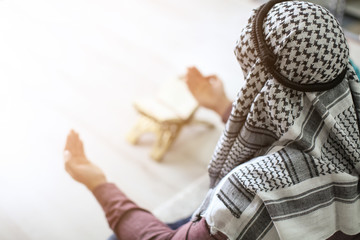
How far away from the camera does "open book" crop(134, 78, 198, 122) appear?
1749 millimetres

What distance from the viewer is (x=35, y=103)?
78.4 inches

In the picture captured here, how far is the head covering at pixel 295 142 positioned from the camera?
2.58ft

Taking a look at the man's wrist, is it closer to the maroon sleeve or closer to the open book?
the maroon sleeve

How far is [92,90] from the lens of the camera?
2.09 m

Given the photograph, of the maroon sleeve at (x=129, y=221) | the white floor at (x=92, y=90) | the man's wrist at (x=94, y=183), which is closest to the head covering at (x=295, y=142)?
the maroon sleeve at (x=129, y=221)

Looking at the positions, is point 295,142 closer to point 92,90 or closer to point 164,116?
point 164,116

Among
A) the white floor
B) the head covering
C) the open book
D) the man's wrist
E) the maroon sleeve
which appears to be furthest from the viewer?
the open book

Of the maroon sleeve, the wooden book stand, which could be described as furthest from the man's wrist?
the wooden book stand

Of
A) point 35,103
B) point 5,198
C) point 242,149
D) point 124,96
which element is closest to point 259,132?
point 242,149

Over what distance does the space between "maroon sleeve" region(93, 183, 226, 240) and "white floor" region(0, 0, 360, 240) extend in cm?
40

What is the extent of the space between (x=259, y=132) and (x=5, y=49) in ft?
5.84

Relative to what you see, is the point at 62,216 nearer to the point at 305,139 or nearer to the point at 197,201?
the point at 197,201

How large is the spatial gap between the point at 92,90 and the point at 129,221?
110cm

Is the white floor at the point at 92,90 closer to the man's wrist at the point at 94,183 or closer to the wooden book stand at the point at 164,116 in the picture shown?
the wooden book stand at the point at 164,116
